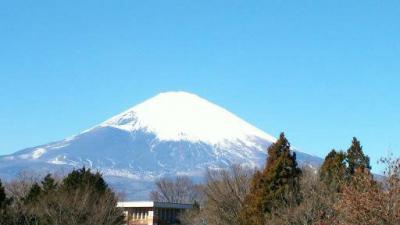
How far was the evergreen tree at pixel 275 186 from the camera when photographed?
37.3 meters

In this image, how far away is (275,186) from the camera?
3794 centimetres

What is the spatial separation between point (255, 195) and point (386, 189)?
20.4 meters

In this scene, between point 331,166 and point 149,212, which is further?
point 149,212

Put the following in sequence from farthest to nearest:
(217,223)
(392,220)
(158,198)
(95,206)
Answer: (158,198)
(217,223)
(95,206)
(392,220)

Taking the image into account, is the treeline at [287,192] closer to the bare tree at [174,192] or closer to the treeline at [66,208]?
the treeline at [66,208]

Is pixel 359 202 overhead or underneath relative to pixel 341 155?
underneath

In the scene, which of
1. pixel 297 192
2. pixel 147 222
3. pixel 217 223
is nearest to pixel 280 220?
pixel 297 192

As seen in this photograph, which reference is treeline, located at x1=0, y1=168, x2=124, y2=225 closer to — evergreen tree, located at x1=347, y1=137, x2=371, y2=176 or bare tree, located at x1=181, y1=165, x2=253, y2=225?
bare tree, located at x1=181, y1=165, x2=253, y2=225

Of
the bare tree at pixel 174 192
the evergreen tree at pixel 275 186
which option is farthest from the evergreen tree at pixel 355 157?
the bare tree at pixel 174 192

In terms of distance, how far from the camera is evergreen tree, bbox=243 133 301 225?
122ft

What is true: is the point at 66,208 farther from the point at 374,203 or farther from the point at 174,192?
the point at 174,192

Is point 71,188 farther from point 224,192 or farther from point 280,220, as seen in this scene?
point 280,220

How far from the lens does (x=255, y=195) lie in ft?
125

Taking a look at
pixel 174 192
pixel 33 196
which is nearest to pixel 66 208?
pixel 33 196
